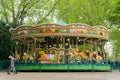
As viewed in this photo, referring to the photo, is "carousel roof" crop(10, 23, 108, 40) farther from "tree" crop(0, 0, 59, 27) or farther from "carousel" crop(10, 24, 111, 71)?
"tree" crop(0, 0, 59, 27)

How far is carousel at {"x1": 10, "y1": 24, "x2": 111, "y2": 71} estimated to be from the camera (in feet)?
104

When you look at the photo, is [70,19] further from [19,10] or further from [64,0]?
[19,10]

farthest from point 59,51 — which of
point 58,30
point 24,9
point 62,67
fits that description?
point 24,9

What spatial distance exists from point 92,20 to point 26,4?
8.97m

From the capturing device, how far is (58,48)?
3362cm

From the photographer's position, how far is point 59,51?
32.9 meters

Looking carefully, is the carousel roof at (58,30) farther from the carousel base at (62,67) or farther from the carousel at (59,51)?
the carousel base at (62,67)

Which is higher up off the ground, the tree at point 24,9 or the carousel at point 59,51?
the tree at point 24,9

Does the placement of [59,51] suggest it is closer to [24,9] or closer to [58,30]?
[58,30]

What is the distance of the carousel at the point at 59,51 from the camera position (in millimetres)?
31766

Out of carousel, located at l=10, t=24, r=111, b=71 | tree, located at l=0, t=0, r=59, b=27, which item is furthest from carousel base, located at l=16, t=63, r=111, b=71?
tree, located at l=0, t=0, r=59, b=27

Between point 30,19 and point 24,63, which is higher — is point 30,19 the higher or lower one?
the higher one

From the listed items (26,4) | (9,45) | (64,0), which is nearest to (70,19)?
(64,0)

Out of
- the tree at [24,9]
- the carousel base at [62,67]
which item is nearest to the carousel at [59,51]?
the carousel base at [62,67]
